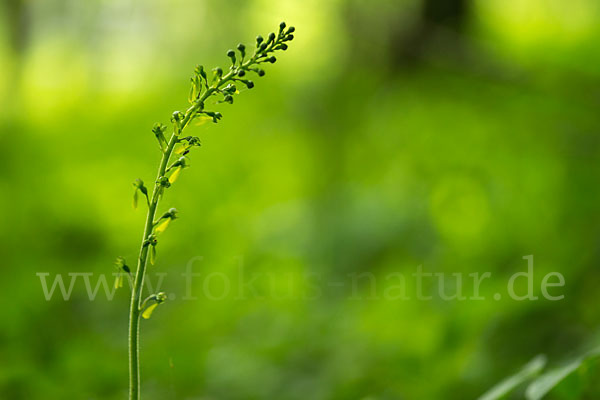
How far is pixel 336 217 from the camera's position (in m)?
4.69

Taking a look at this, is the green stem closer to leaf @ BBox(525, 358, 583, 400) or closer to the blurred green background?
leaf @ BBox(525, 358, 583, 400)

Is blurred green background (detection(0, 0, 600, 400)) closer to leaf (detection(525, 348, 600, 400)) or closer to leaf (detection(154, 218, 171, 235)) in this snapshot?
leaf (detection(525, 348, 600, 400))

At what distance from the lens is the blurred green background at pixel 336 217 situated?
2.47 meters

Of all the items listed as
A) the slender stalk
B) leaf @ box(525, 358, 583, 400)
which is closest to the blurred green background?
leaf @ box(525, 358, 583, 400)

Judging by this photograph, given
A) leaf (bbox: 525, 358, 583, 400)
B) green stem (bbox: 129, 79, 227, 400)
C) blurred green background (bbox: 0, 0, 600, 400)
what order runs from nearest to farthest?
green stem (bbox: 129, 79, 227, 400) < leaf (bbox: 525, 358, 583, 400) < blurred green background (bbox: 0, 0, 600, 400)

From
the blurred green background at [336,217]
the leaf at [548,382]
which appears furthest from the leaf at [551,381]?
the blurred green background at [336,217]

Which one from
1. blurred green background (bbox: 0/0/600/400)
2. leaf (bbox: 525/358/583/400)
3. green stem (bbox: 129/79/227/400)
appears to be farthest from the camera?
blurred green background (bbox: 0/0/600/400)

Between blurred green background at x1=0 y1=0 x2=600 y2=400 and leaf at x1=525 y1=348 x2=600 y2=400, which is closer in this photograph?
leaf at x1=525 y1=348 x2=600 y2=400

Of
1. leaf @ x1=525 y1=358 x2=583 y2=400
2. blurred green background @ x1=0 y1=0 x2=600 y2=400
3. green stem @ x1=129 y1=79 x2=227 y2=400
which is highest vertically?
blurred green background @ x1=0 y1=0 x2=600 y2=400

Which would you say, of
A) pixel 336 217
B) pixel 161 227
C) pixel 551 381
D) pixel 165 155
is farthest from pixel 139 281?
pixel 336 217

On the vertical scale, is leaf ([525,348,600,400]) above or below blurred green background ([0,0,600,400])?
below

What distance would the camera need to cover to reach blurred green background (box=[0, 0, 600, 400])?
97.4 inches

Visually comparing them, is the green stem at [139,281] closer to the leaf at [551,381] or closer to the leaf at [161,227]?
the leaf at [161,227]

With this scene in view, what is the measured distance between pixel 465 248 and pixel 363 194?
1307 millimetres
